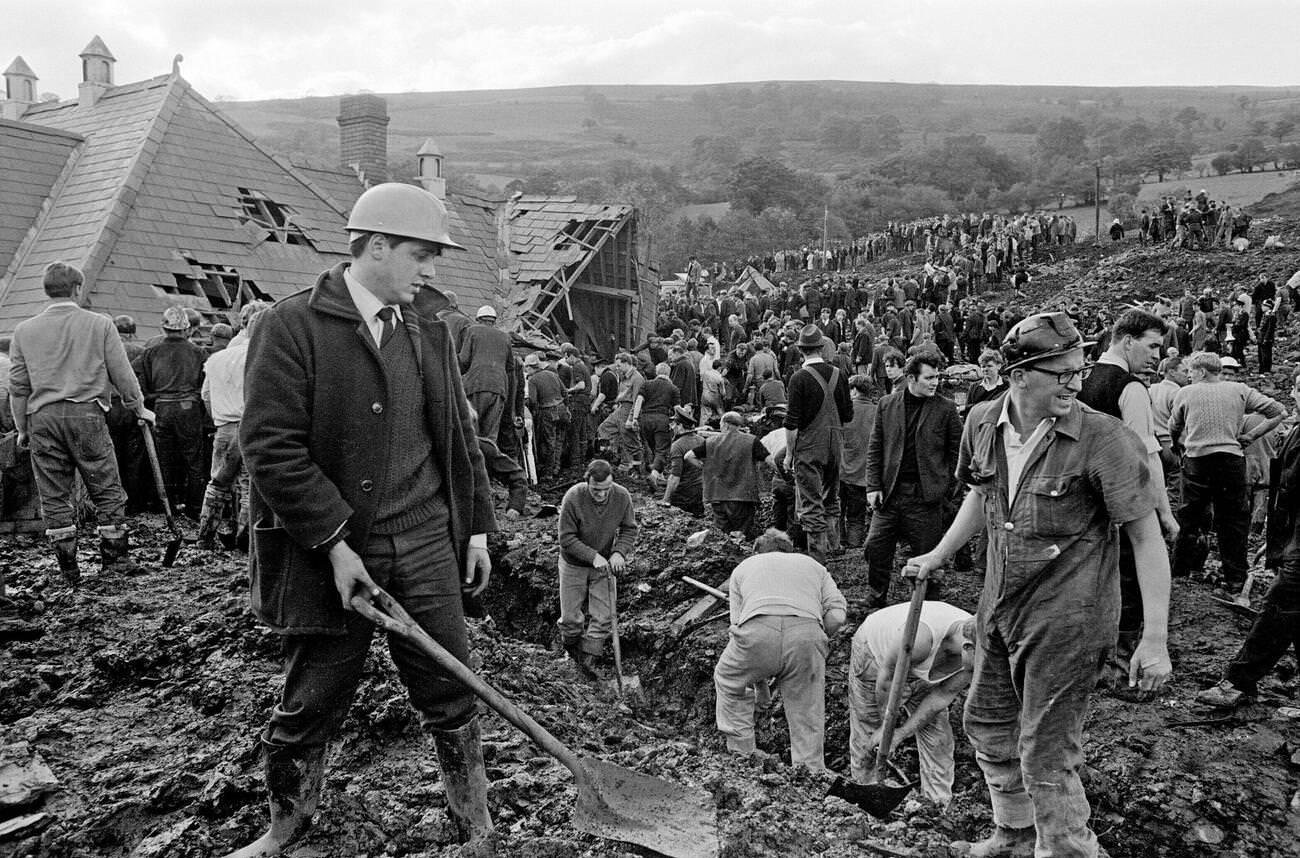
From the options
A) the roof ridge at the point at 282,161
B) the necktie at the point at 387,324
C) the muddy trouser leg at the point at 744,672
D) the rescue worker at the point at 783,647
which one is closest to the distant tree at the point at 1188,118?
the roof ridge at the point at 282,161

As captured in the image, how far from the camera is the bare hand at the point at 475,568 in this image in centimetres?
329

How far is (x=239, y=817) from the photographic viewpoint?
3.50 meters

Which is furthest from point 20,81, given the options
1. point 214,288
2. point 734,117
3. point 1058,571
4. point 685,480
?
point 734,117

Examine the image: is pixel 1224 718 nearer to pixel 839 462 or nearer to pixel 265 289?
pixel 839 462

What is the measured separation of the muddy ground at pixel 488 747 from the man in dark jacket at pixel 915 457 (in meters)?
0.92

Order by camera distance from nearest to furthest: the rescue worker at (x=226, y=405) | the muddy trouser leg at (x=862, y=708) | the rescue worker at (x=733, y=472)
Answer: the muddy trouser leg at (x=862, y=708) < the rescue worker at (x=226, y=405) < the rescue worker at (x=733, y=472)

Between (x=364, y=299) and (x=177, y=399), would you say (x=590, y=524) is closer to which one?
(x=177, y=399)

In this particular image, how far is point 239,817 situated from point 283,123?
139m

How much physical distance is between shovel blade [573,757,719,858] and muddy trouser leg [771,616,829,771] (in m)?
→ 1.72

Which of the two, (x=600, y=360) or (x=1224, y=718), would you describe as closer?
(x=1224, y=718)

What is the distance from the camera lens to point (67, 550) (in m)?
6.21

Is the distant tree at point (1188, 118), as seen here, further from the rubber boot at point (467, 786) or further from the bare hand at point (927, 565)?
the rubber boot at point (467, 786)

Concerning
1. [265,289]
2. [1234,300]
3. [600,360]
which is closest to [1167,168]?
[1234,300]

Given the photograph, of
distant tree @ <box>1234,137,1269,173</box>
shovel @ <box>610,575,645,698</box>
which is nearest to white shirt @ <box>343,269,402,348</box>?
shovel @ <box>610,575,645,698</box>
